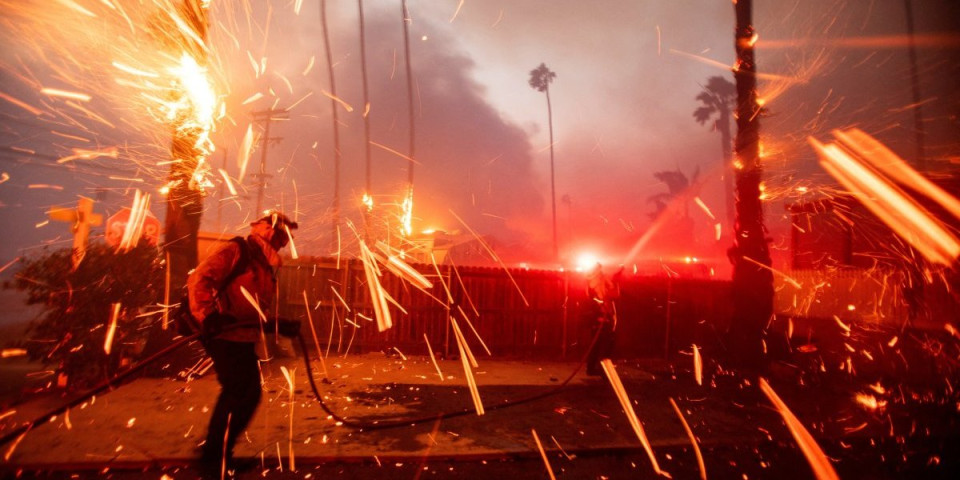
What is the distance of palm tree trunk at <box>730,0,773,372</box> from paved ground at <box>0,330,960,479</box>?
147 cm

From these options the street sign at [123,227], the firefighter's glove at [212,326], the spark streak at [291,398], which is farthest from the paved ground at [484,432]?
the street sign at [123,227]

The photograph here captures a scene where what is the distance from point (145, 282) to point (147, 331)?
703mm

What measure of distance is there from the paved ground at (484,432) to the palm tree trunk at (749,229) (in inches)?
58.0

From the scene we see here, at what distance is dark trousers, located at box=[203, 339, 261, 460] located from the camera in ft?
10.7

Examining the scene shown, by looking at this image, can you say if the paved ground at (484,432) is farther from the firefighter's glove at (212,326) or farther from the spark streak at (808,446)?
the firefighter's glove at (212,326)

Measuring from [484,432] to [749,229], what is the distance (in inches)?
275

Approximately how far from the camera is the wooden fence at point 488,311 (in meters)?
9.09

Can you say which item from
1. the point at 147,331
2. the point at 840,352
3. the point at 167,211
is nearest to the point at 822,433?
the point at 840,352

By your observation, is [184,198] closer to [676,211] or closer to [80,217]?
[80,217]

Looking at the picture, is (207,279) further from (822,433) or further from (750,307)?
(750,307)

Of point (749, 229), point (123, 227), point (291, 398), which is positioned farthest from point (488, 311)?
point (123, 227)

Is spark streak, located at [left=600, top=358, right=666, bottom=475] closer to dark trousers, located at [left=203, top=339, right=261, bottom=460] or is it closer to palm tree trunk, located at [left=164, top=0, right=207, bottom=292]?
dark trousers, located at [left=203, top=339, right=261, bottom=460]

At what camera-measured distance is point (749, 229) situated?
855 centimetres

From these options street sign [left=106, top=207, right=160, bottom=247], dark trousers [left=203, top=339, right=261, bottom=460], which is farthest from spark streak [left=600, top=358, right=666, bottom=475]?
street sign [left=106, top=207, right=160, bottom=247]
